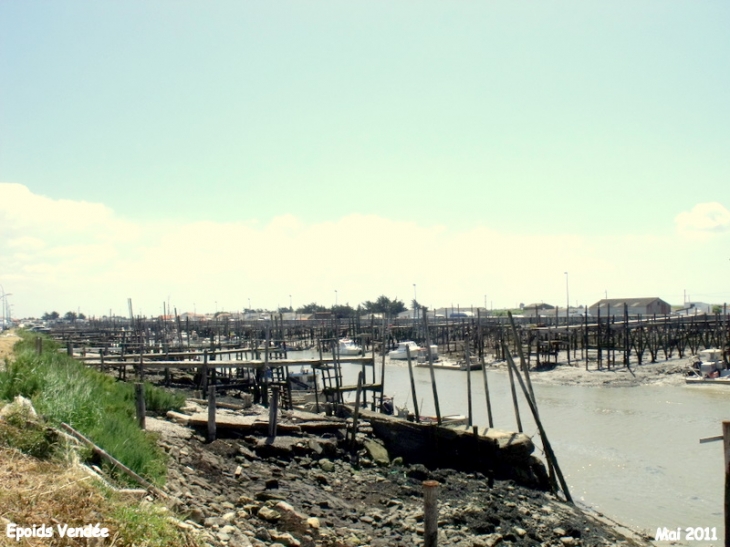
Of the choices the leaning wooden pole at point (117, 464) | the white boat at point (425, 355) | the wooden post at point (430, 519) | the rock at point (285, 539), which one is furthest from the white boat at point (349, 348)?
the leaning wooden pole at point (117, 464)

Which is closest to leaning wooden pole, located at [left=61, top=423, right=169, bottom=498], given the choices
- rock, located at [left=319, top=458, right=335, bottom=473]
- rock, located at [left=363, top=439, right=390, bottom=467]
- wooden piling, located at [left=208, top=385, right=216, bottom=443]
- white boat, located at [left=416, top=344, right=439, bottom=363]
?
wooden piling, located at [left=208, top=385, right=216, bottom=443]

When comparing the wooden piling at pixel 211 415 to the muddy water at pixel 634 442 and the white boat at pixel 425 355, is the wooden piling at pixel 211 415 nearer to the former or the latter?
the muddy water at pixel 634 442

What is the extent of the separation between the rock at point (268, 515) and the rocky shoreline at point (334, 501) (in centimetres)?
1

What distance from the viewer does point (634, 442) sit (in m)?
18.3

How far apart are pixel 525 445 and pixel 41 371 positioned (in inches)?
342

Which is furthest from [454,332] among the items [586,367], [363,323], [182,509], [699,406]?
[182,509]

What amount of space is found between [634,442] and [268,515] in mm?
13321

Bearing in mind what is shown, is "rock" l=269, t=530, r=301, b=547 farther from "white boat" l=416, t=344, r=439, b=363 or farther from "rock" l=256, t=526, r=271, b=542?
"white boat" l=416, t=344, r=439, b=363

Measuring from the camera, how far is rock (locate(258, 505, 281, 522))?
331 inches

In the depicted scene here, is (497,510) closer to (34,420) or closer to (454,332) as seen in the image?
(34,420)

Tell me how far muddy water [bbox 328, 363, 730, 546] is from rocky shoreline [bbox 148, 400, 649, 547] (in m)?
2.15

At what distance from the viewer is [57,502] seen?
5.41m

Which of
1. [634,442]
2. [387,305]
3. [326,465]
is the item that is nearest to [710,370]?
[634,442]

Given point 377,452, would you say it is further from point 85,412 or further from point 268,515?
point 85,412
